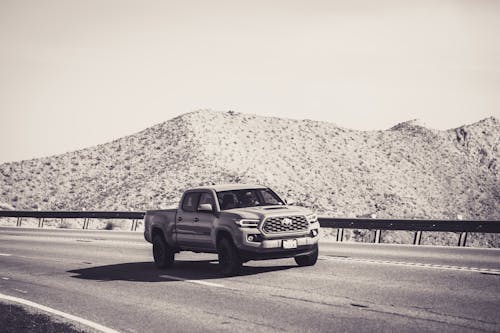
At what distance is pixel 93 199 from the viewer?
2525 inches

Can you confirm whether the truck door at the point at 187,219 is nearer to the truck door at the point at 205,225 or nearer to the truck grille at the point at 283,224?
the truck door at the point at 205,225

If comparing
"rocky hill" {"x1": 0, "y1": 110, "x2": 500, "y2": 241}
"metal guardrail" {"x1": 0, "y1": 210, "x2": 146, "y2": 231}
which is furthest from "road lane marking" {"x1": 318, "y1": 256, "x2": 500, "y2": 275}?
"rocky hill" {"x1": 0, "y1": 110, "x2": 500, "y2": 241}

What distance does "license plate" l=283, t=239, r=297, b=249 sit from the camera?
1238 cm

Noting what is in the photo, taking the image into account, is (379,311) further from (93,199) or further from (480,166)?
(480,166)

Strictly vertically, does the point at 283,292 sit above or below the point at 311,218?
below

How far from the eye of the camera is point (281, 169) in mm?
68750

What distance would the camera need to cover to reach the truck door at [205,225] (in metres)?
13.4

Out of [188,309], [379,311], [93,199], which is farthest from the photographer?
[93,199]

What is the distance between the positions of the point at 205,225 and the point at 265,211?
58.9 inches

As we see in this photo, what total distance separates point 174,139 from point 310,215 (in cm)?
6247

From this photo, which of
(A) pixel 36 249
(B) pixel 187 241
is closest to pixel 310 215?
(B) pixel 187 241

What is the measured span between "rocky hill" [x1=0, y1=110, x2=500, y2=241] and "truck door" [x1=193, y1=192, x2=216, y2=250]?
A: 139 ft

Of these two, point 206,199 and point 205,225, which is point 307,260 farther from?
point 206,199

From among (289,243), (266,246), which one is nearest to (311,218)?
(289,243)
